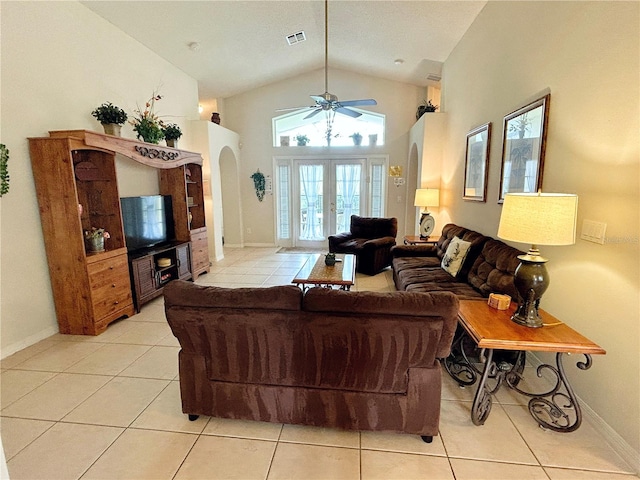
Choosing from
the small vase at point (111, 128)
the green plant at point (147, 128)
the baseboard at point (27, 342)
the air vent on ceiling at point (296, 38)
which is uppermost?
the air vent on ceiling at point (296, 38)

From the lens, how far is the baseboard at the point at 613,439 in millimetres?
1648

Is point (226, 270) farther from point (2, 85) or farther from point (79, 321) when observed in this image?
point (2, 85)

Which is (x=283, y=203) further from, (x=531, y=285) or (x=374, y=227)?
(x=531, y=285)

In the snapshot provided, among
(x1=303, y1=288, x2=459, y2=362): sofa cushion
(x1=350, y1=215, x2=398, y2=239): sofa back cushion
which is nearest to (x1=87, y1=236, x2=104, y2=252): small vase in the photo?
(x1=303, y1=288, x2=459, y2=362): sofa cushion

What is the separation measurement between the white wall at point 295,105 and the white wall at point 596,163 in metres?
3.92

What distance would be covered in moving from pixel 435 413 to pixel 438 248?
300cm

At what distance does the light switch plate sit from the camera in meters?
1.87

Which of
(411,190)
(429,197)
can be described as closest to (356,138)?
(411,190)

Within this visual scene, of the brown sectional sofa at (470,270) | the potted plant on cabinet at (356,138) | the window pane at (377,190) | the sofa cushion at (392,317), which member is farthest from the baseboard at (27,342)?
the potted plant on cabinet at (356,138)

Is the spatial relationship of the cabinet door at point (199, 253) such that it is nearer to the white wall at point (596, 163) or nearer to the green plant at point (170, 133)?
the green plant at point (170, 133)

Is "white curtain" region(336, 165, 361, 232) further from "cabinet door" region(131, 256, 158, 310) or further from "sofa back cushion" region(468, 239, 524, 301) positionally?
"cabinet door" region(131, 256, 158, 310)

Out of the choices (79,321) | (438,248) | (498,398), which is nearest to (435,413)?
(498,398)

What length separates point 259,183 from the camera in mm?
7336

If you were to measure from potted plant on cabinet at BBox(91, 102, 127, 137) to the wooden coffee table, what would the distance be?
254 cm
